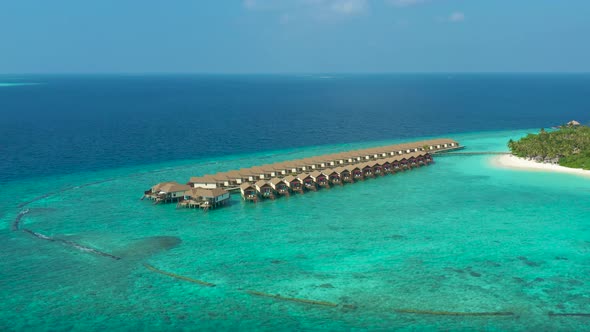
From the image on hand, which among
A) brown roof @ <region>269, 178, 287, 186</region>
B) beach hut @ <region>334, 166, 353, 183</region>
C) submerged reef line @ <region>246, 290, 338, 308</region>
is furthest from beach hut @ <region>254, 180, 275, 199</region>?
submerged reef line @ <region>246, 290, 338, 308</region>

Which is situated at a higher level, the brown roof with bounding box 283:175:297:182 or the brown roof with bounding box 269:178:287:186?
the brown roof with bounding box 283:175:297:182

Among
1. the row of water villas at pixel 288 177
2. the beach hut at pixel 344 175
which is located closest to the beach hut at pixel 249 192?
the row of water villas at pixel 288 177

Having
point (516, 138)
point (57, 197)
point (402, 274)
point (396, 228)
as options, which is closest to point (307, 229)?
point (396, 228)

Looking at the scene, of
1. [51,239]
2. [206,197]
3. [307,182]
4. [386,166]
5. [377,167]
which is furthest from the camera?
[386,166]

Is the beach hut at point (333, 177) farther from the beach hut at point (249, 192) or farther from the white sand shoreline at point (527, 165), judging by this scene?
the white sand shoreline at point (527, 165)

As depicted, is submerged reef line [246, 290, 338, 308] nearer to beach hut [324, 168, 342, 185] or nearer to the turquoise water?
the turquoise water

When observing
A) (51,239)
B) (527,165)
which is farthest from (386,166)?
(51,239)

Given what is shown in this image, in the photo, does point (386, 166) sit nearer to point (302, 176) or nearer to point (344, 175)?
point (344, 175)
